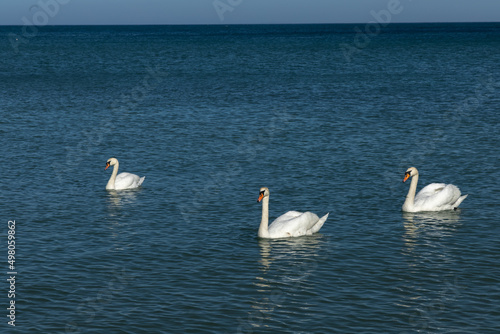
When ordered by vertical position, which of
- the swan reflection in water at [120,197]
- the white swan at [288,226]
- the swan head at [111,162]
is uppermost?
the swan head at [111,162]

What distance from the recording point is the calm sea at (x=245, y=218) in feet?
58.7

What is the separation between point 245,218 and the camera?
2569 cm

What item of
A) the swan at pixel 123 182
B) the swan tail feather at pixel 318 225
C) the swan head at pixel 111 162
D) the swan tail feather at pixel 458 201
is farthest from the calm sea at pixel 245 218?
the swan head at pixel 111 162

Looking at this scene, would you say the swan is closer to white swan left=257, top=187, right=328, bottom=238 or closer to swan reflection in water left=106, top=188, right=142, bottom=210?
swan reflection in water left=106, top=188, right=142, bottom=210

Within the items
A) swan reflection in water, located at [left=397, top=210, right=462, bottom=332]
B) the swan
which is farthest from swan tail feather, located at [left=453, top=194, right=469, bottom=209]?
the swan

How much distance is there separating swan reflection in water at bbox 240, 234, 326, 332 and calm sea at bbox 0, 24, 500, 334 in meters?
0.05

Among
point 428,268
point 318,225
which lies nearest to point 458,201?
point 318,225

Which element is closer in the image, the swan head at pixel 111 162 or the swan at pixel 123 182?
the swan at pixel 123 182

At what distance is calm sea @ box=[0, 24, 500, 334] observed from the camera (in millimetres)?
17906

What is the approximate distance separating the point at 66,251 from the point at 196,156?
1531 cm

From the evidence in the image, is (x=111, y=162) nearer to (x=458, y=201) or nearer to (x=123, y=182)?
(x=123, y=182)

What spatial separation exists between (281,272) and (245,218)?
18.0ft

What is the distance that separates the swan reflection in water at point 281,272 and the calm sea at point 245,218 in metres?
0.05

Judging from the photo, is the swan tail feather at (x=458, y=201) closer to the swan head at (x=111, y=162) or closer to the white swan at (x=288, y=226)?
the white swan at (x=288, y=226)
